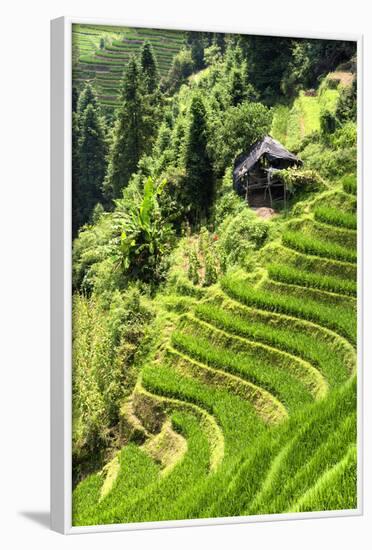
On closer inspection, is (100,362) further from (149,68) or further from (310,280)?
(149,68)

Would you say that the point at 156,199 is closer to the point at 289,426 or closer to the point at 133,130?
the point at 133,130

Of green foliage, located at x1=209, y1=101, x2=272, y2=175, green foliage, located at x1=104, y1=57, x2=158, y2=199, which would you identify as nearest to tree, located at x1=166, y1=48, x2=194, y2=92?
green foliage, located at x1=104, y1=57, x2=158, y2=199

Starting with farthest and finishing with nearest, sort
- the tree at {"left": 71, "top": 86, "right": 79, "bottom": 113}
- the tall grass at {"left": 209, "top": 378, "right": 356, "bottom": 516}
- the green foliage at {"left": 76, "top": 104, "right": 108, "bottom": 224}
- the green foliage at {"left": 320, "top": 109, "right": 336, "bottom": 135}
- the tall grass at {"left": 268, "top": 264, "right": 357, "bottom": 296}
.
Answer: the green foliage at {"left": 320, "top": 109, "right": 336, "bottom": 135} → the tall grass at {"left": 268, "top": 264, "right": 357, "bottom": 296} → the tall grass at {"left": 209, "top": 378, "right": 356, "bottom": 516} → the green foliage at {"left": 76, "top": 104, "right": 108, "bottom": 224} → the tree at {"left": 71, "top": 86, "right": 79, "bottom": 113}

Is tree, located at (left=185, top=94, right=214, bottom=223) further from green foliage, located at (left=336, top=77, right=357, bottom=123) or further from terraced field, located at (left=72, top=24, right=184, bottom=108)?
green foliage, located at (left=336, top=77, right=357, bottom=123)

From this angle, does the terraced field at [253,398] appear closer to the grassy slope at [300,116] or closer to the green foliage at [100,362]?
the green foliage at [100,362]

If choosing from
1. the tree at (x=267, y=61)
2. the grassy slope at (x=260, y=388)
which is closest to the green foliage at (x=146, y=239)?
the grassy slope at (x=260, y=388)

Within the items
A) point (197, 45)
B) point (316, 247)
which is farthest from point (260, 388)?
point (197, 45)

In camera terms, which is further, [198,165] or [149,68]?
[198,165]
